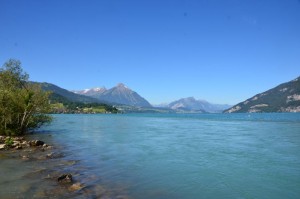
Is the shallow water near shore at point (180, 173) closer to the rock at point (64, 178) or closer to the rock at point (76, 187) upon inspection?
the rock at point (76, 187)

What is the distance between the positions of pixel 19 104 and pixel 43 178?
111 feet

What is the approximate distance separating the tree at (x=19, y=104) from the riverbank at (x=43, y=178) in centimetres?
1703

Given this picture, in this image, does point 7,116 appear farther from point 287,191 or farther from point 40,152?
point 287,191

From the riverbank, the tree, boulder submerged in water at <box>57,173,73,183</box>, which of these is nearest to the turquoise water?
the riverbank

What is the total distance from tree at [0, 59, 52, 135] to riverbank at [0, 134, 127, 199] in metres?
17.0

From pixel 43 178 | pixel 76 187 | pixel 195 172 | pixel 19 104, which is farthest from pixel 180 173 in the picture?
pixel 19 104

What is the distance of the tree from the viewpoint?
5325cm

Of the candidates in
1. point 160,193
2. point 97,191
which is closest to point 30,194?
point 97,191

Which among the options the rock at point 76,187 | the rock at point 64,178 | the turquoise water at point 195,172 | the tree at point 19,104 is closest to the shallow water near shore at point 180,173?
the turquoise water at point 195,172

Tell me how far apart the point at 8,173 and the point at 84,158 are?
10897 mm

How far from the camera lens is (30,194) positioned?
20.0 meters

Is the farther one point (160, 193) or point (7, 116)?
point (7, 116)

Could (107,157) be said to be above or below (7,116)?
below

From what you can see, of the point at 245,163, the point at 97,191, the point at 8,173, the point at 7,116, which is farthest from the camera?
the point at 7,116
